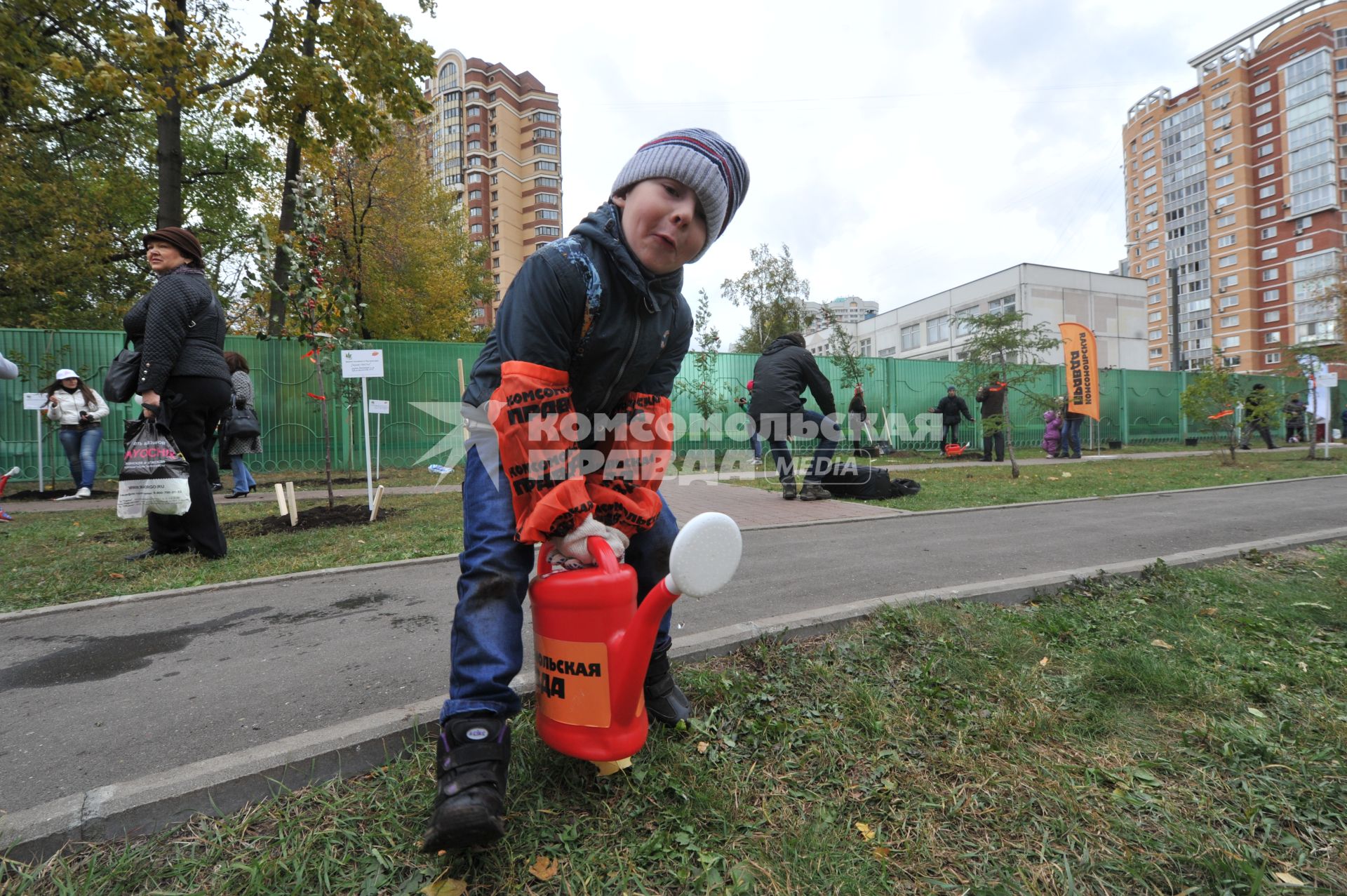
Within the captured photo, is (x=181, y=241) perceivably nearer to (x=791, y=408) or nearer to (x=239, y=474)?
(x=239, y=474)

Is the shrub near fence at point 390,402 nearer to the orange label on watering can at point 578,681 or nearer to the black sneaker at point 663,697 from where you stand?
the black sneaker at point 663,697

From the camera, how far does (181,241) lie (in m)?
4.04

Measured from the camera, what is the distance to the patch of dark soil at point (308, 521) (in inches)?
212

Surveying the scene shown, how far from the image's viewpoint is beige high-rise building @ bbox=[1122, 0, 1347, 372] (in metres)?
61.3

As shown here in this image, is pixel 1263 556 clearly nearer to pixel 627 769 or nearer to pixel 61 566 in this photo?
pixel 627 769

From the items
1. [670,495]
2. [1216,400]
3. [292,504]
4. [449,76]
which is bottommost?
[670,495]

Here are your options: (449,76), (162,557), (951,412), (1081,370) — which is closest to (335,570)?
(162,557)

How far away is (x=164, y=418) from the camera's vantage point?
391 cm

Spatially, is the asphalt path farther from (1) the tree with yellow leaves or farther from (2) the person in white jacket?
(1) the tree with yellow leaves

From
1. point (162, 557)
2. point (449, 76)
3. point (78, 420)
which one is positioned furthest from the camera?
point (449, 76)

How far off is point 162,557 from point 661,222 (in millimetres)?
4502

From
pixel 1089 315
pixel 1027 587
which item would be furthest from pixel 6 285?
pixel 1089 315

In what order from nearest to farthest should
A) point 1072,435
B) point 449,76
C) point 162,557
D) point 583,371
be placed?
point 583,371, point 162,557, point 1072,435, point 449,76

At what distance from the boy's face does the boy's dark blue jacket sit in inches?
1.4
